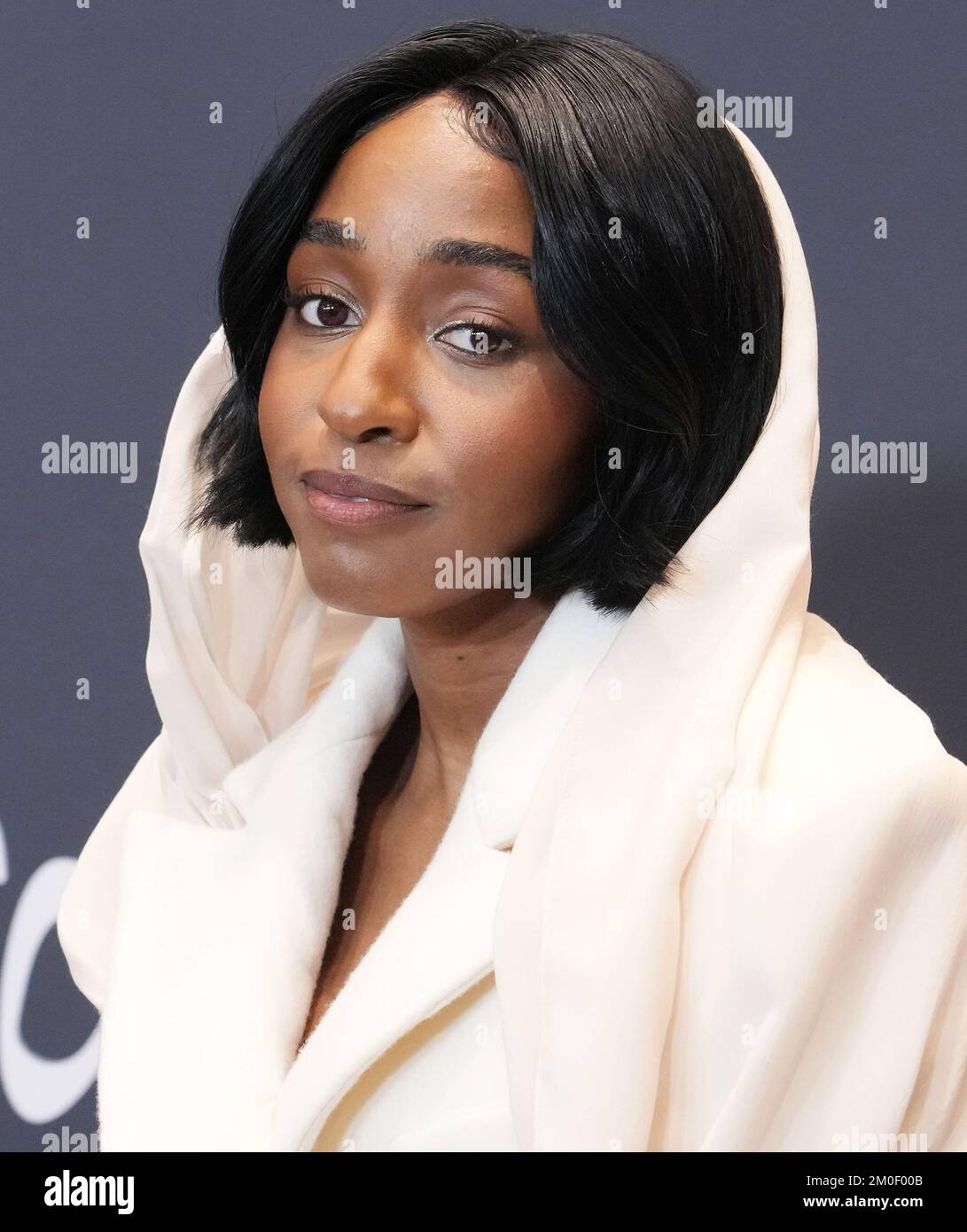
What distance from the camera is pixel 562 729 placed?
40.0 inches

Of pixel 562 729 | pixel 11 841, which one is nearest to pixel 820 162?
pixel 562 729

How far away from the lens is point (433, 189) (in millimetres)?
999

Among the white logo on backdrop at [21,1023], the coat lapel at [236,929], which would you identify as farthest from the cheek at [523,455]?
the white logo on backdrop at [21,1023]

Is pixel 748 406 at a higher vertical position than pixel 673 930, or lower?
higher

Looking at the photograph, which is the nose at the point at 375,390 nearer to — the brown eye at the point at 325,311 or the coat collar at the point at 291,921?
the brown eye at the point at 325,311

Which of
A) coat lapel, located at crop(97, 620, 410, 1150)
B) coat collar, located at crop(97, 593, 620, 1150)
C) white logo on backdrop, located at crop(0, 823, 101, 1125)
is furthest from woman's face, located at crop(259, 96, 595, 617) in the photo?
white logo on backdrop, located at crop(0, 823, 101, 1125)

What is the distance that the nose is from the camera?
3.24 feet

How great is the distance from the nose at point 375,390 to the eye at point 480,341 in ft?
0.10

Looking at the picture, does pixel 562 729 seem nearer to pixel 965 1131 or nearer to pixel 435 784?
pixel 435 784

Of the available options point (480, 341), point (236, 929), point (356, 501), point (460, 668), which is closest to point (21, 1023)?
point (236, 929)

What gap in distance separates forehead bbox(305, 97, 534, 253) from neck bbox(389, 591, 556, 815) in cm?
26

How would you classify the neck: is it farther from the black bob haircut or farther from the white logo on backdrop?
the white logo on backdrop

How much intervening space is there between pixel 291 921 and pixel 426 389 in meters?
0.42
